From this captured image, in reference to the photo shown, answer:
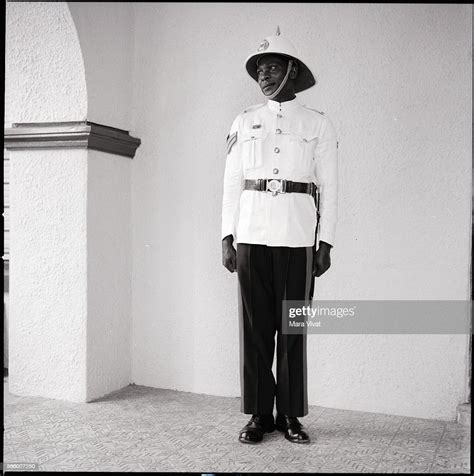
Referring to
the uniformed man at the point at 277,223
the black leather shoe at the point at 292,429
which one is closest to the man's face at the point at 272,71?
the uniformed man at the point at 277,223

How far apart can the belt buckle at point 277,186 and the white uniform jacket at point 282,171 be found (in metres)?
0.02

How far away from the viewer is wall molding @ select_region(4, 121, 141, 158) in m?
4.17

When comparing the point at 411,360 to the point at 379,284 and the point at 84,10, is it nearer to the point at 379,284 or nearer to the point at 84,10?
the point at 379,284

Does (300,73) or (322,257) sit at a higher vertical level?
(300,73)

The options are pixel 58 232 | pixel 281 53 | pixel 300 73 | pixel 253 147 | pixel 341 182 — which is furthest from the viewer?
pixel 58 232

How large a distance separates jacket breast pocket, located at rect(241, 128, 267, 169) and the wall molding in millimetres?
1115

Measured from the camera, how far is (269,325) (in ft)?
11.5

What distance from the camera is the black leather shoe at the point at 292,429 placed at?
3.45m

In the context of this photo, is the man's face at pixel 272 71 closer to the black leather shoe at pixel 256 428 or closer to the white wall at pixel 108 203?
the white wall at pixel 108 203

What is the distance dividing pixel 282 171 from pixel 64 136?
147cm

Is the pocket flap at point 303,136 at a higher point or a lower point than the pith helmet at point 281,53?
lower

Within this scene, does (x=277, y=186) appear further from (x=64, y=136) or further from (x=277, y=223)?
(x=64, y=136)

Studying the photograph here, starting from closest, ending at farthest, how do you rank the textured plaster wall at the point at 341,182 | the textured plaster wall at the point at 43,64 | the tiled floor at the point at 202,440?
the tiled floor at the point at 202,440
the textured plaster wall at the point at 341,182
the textured plaster wall at the point at 43,64

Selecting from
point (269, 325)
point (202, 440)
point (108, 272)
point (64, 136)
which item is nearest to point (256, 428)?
point (202, 440)
